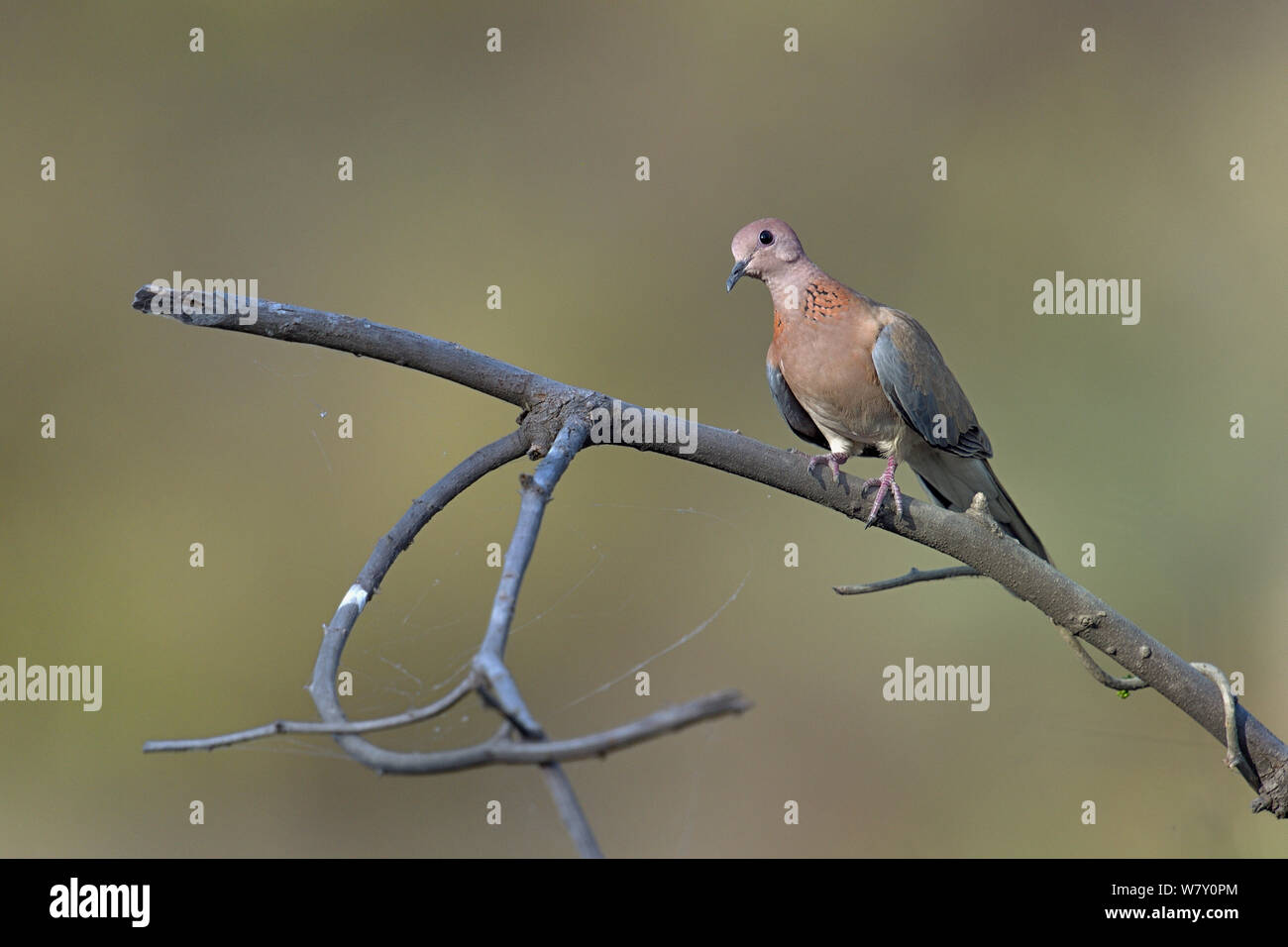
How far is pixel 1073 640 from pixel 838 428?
2.65 feet

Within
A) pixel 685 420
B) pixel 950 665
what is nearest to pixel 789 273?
pixel 685 420

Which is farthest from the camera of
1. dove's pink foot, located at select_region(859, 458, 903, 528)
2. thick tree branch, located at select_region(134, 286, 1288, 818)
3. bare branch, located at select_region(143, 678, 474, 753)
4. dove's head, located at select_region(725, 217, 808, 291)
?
dove's head, located at select_region(725, 217, 808, 291)

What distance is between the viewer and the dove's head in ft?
7.18

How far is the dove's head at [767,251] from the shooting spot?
2189 millimetres

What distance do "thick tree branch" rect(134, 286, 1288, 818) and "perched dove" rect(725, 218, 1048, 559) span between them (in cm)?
47

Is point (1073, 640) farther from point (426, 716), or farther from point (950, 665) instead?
point (950, 665)

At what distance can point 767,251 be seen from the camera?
7.23 ft

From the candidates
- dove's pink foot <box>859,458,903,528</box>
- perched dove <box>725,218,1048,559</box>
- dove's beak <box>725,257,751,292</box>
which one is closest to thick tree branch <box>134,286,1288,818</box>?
dove's pink foot <box>859,458,903,528</box>

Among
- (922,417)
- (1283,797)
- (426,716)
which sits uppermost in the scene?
(922,417)

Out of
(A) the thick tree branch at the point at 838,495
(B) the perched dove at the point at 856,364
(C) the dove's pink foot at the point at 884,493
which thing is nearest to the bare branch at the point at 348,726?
(A) the thick tree branch at the point at 838,495

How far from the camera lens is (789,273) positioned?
223 cm

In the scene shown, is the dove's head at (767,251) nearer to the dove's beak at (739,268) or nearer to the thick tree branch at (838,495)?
the dove's beak at (739,268)

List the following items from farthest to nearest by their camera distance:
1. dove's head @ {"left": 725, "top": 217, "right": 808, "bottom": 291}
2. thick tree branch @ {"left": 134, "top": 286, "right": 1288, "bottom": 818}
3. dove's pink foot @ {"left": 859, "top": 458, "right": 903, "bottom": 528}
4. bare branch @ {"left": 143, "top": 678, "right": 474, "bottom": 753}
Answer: dove's head @ {"left": 725, "top": 217, "right": 808, "bottom": 291}, dove's pink foot @ {"left": 859, "top": 458, "right": 903, "bottom": 528}, thick tree branch @ {"left": 134, "top": 286, "right": 1288, "bottom": 818}, bare branch @ {"left": 143, "top": 678, "right": 474, "bottom": 753}

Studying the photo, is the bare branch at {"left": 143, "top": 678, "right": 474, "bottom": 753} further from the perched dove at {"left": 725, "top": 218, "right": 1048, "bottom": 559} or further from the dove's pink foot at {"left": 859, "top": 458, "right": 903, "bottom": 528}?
the perched dove at {"left": 725, "top": 218, "right": 1048, "bottom": 559}
